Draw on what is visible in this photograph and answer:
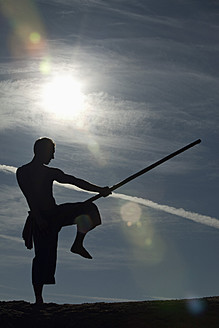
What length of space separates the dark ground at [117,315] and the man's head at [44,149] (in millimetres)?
3654

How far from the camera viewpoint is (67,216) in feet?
45.3

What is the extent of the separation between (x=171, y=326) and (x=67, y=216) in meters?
4.45

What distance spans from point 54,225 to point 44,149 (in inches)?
75.7

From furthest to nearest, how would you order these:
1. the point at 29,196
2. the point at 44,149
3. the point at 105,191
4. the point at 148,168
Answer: the point at 148,168 → the point at 105,191 → the point at 44,149 → the point at 29,196

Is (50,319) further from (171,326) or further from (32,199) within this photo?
(32,199)

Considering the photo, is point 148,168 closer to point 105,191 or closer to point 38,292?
point 105,191

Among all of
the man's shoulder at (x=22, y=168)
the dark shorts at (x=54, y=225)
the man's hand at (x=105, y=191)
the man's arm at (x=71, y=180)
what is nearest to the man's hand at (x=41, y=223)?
the dark shorts at (x=54, y=225)

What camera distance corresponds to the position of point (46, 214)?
13898mm

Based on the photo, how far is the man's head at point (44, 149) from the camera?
14088mm

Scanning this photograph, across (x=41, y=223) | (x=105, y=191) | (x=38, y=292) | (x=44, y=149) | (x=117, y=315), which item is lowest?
(x=117, y=315)

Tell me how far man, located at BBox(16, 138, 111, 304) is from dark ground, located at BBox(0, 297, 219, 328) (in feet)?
4.34

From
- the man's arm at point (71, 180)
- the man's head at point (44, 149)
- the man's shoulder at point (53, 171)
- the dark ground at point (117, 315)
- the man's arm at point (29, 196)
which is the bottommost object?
the dark ground at point (117, 315)

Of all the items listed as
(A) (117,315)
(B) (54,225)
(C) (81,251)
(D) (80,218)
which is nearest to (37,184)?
(B) (54,225)

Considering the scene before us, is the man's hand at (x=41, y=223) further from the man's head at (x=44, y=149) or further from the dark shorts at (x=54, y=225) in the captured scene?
the man's head at (x=44, y=149)
